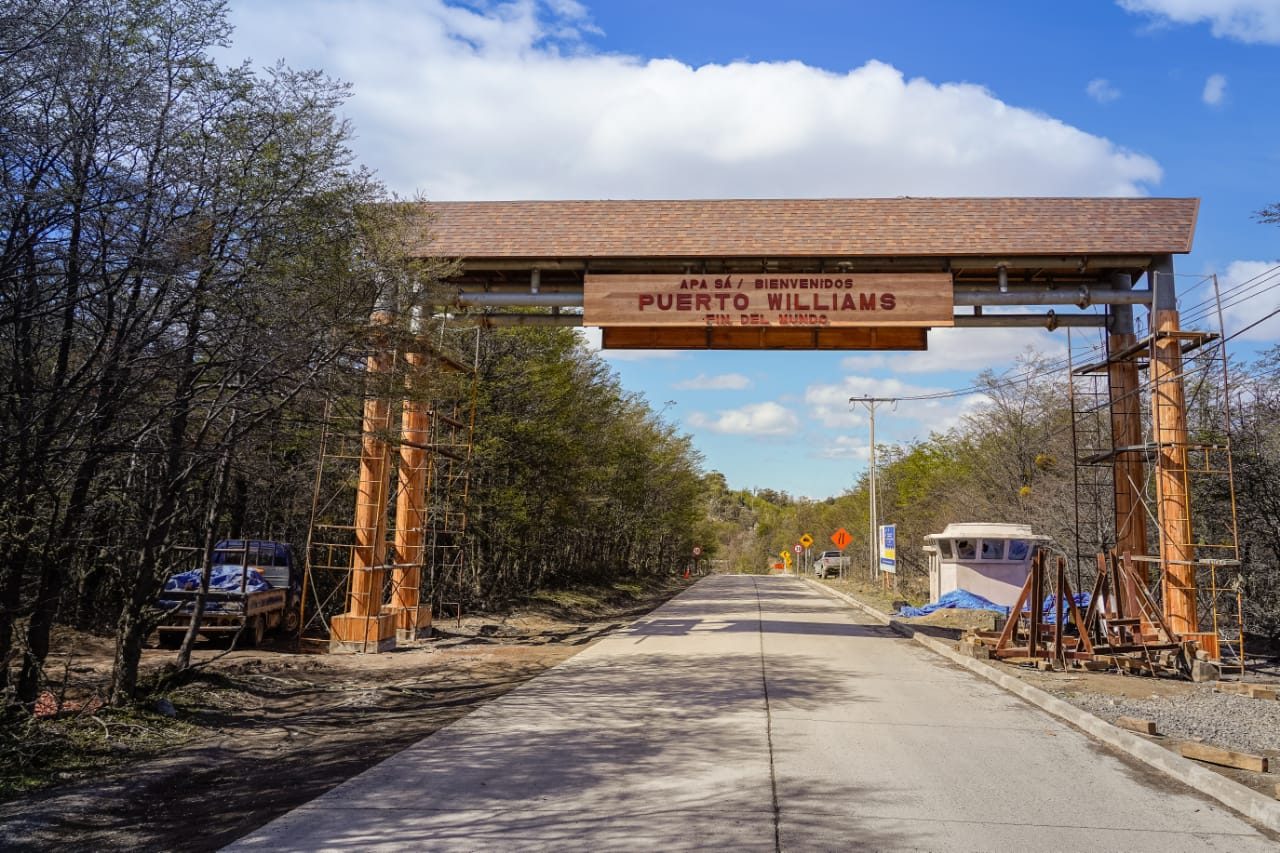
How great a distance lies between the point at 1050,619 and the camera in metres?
18.9

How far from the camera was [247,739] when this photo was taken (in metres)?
8.78

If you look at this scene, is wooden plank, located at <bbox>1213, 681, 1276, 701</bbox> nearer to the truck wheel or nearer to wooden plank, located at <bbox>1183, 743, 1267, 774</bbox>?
wooden plank, located at <bbox>1183, 743, 1267, 774</bbox>

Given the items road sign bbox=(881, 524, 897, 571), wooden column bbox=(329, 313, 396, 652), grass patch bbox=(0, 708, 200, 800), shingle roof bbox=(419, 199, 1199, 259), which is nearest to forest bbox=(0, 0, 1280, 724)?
grass patch bbox=(0, 708, 200, 800)

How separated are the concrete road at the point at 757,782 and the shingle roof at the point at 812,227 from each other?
324 inches

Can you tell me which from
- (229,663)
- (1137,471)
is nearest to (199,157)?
(229,663)

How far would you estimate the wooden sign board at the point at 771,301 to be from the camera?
53.6 feet

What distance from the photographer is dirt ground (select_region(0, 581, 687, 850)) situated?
5926 millimetres

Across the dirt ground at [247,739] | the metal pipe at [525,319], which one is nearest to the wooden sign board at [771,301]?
the metal pipe at [525,319]

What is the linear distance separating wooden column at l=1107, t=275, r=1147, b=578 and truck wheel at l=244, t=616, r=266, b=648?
16.0 metres

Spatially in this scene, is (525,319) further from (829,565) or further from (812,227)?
(829,565)

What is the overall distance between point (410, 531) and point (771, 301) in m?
8.31

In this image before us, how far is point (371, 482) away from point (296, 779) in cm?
953

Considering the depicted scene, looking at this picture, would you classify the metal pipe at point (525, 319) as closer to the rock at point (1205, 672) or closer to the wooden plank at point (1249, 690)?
the rock at point (1205, 672)

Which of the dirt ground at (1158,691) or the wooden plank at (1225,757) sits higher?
the wooden plank at (1225,757)
